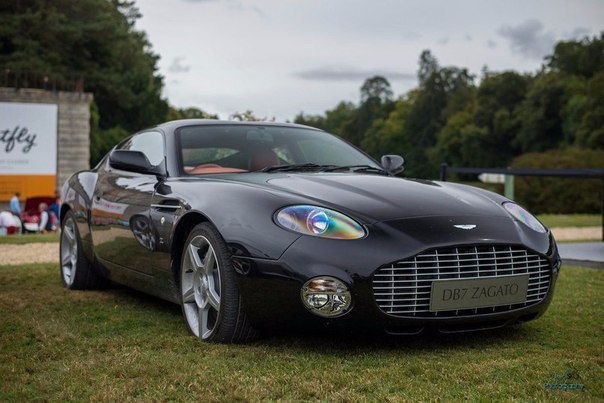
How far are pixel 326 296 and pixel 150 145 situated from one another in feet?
8.00

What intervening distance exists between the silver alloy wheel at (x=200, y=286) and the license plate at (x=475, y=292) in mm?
1152

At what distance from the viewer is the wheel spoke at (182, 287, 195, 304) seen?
15.5ft

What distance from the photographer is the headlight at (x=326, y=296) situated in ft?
13.0

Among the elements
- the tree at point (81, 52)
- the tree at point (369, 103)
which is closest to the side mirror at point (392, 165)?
the tree at point (81, 52)

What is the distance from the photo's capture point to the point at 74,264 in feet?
22.3

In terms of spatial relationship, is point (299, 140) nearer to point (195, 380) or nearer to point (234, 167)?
point (234, 167)

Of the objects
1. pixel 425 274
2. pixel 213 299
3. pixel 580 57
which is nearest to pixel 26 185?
pixel 213 299

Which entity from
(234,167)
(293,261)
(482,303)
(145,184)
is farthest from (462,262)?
(145,184)

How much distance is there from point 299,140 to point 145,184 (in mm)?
1101

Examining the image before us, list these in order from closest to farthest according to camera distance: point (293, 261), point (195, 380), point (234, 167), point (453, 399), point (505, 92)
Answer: point (453, 399) < point (195, 380) < point (293, 261) < point (234, 167) < point (505, 92)

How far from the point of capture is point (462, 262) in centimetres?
405

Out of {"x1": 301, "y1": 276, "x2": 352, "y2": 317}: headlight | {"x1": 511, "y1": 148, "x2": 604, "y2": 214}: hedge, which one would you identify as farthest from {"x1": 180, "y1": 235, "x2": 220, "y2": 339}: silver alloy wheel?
{"x1": 511, "y1": 148, "x2": 604, "y2": 214}: hedge

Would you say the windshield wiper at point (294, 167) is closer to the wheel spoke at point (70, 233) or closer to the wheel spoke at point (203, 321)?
the wheel spoke at point (203, 321)

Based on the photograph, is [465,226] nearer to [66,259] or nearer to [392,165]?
[392,165]
